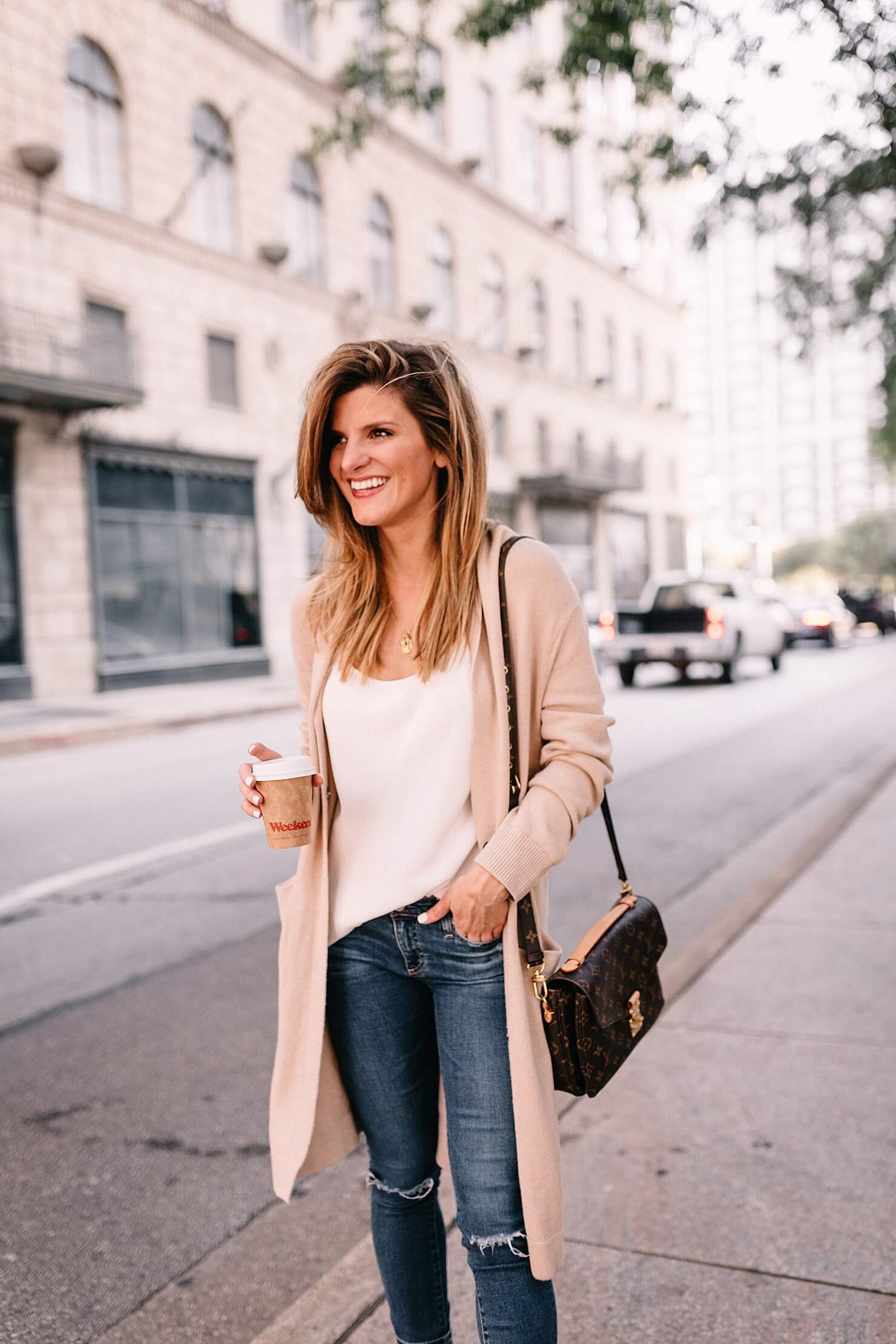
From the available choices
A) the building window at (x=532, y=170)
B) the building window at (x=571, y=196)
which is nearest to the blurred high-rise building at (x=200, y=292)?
the building window at (x=532, y=170)

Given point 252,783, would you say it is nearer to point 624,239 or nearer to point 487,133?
point 487,133

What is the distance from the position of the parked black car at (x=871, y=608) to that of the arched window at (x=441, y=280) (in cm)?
1689

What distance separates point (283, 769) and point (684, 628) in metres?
18.7

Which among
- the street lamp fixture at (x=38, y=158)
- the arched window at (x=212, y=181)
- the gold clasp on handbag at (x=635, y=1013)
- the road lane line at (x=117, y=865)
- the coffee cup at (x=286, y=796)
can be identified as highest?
the arched window at (x=212, y=181)

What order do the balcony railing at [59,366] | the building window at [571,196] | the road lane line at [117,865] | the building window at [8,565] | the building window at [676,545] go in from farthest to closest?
the building window at [676,545] → the building window at [571,196] → the building window at [8,565] → the balcony railing at [59,366] → the road lane line at [117,865]

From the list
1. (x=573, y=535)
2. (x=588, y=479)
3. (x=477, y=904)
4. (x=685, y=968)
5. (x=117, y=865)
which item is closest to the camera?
(x=477, y=904)

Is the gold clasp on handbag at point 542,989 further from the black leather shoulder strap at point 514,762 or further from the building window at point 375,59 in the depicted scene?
the building window at point 375,59

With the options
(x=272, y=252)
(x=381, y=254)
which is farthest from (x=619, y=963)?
(x=381, y=254)

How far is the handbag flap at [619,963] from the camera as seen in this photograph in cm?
195

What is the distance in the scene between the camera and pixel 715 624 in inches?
789

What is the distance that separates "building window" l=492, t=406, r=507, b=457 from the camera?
34.9m

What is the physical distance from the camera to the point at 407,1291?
2.13 m

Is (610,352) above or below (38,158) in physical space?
above

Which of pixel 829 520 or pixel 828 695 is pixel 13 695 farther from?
pixel 829 520
